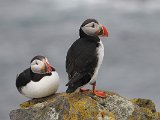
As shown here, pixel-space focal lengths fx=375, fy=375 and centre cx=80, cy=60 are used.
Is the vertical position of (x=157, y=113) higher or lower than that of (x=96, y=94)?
lower

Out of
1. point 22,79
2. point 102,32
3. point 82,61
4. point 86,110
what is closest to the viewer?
point 86,110

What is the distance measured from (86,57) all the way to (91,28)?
0.96m

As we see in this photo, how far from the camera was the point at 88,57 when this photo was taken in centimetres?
1100

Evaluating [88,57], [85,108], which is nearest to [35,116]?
[85,108]

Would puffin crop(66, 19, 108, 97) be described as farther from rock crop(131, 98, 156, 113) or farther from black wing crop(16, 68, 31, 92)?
black wing crop(16, 68, 31, 92)

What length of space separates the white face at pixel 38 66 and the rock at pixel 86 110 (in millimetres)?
2006

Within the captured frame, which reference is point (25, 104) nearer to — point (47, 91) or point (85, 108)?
point (47, 91)

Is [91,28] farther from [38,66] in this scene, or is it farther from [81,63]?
[38,66]

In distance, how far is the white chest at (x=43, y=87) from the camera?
13871 millimetres

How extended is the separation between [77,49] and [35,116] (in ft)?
7.60

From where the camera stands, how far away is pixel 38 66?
1313cm

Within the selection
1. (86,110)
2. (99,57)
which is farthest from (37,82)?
(86,110)

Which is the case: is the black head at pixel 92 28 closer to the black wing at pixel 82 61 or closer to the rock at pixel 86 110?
the black wing at pixel 82 61

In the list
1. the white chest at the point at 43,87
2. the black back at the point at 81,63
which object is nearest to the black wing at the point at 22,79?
the white chest at the point at 43,87
